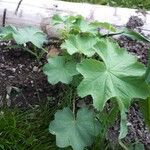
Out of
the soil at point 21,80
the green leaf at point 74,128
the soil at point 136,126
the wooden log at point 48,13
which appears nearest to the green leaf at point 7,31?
the soil at point 21,80

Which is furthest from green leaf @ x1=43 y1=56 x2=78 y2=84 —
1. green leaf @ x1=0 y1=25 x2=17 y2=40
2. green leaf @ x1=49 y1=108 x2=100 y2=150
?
green leaf @ x1=0 y1=25 x2=17 y2=40

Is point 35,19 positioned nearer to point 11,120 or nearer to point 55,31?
point 55,31

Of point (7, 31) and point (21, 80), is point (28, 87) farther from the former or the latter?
point (7, 31)

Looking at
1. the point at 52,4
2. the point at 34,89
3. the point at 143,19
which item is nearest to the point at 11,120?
the point at 34,89

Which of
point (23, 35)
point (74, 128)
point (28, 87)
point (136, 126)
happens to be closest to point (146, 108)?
point (136, 126)

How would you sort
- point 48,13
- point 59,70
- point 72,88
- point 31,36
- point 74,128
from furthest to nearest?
1. point 48,13
2. point 31,36
3. point 72,88
4. point 59,70
5. point 74,128
